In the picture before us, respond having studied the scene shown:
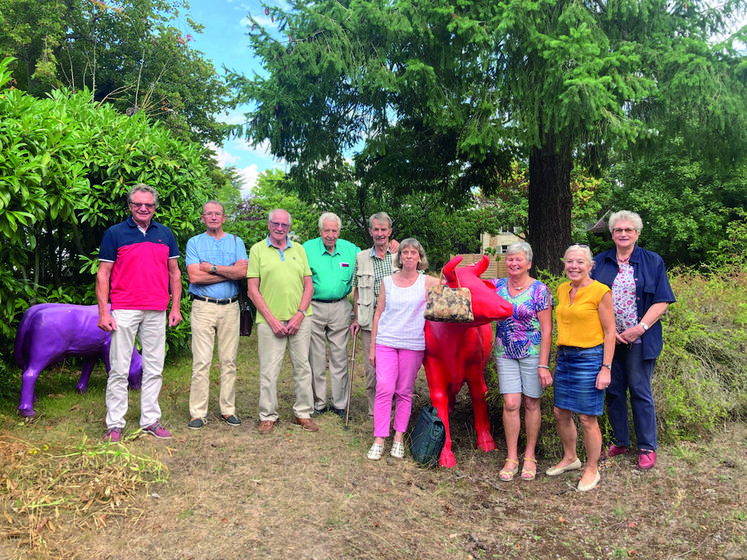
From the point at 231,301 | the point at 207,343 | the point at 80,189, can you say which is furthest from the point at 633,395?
the point at 80,189

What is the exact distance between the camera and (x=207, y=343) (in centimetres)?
484

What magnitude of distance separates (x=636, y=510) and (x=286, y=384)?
14.9 ft

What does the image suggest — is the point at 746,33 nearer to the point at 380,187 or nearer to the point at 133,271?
the point at 380,187

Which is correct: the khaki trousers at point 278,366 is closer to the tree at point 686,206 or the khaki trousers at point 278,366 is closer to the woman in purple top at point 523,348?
the woman in purple top at point 523,348

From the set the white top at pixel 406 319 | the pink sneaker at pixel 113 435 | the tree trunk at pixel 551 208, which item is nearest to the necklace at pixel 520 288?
the white top at pixel 406 319

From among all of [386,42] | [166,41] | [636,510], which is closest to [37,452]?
[636,510]

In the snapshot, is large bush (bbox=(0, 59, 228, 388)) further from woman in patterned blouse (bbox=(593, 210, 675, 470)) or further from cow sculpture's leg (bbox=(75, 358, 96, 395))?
woman in patterned blouse (bbox=(593, 210, 675, 470))

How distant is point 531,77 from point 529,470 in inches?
241

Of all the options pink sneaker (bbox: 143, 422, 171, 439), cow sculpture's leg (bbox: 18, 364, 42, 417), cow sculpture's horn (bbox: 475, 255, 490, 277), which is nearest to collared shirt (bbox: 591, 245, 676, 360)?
cow sculpture's horn (bbox: 475, 255, 490, 277)

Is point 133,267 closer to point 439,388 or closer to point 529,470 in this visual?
point 439,388

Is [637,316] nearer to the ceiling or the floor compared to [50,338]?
nearer to the ceiling

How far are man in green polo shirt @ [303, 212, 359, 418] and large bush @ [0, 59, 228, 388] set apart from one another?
226 centimetres

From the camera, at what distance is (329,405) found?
5797 mm

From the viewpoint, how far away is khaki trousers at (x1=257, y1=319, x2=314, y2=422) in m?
4.89
